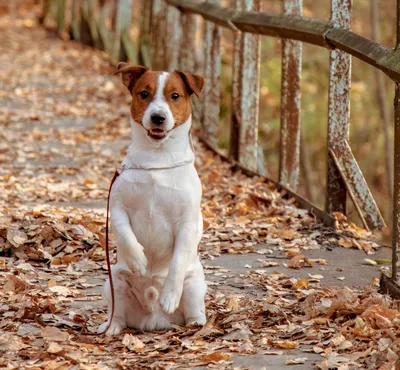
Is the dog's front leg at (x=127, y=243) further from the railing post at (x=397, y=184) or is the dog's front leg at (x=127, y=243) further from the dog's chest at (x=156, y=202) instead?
the railing post at (x=397, y=184)

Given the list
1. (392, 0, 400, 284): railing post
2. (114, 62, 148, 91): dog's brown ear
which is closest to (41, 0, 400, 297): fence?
(392, 0, 400, 284): railing post

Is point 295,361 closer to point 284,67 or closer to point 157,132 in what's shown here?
point 157,132

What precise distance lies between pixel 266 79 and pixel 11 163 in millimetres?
9452

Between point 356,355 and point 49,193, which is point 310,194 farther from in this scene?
point 356,355

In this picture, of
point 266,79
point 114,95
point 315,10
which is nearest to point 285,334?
point 114,95

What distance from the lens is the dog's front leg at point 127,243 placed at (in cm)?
536

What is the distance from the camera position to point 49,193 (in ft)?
33.8

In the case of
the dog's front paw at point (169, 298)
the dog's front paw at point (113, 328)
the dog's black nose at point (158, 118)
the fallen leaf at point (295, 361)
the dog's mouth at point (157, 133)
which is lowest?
the dog's front paw at point (113, 328)

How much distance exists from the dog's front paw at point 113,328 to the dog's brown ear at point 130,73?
1493 millimetres

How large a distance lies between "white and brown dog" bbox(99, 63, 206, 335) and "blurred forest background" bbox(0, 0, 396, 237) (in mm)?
12437

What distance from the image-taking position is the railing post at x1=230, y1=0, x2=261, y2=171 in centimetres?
1078

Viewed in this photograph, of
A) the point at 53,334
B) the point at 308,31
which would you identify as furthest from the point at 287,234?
the point at 53,334

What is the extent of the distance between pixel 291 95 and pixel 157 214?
172 inches

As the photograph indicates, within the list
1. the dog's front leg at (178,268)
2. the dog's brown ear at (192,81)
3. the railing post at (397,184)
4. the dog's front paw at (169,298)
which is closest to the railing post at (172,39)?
the dog's brown ear at (192,81)
